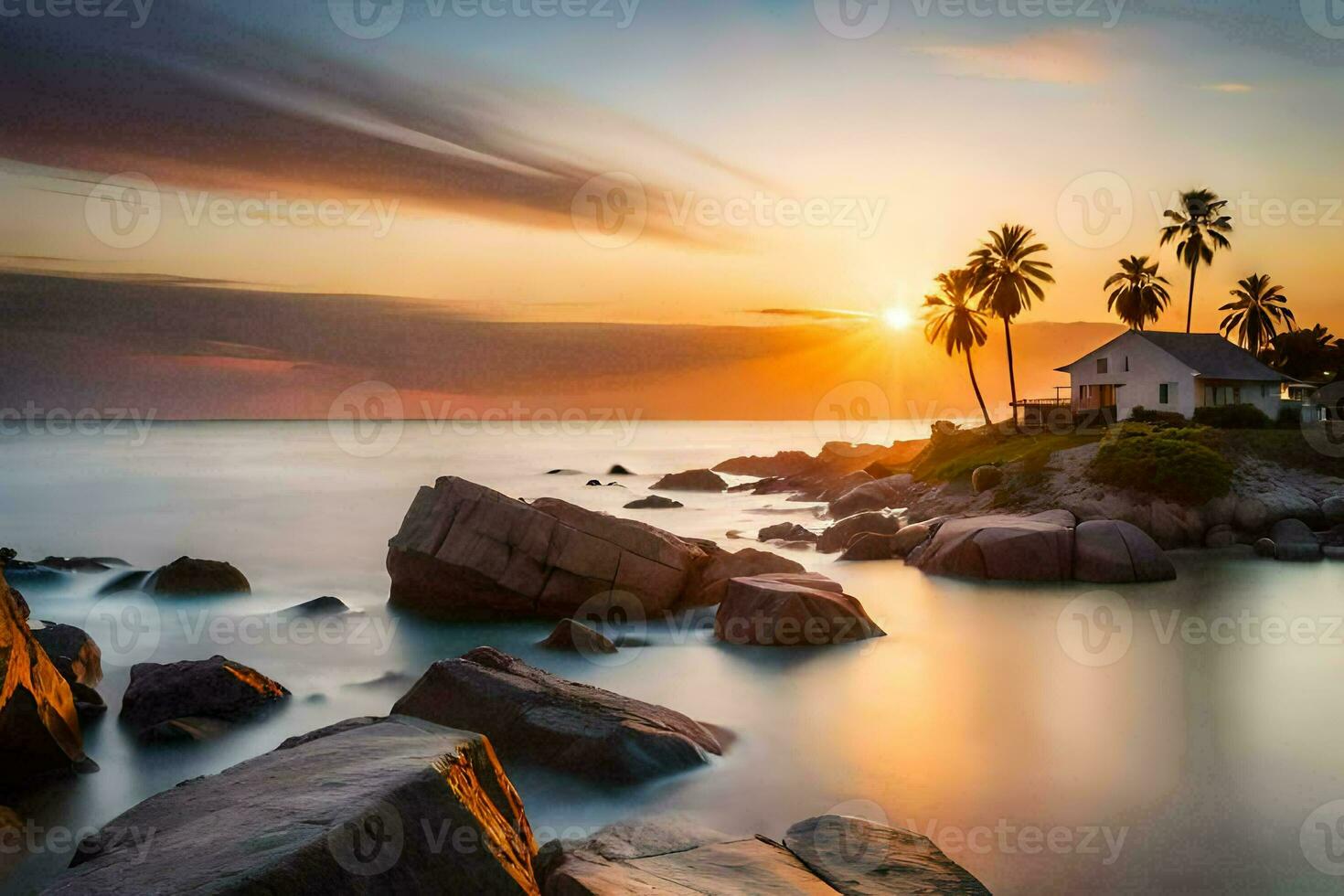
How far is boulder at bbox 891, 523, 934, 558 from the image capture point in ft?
107

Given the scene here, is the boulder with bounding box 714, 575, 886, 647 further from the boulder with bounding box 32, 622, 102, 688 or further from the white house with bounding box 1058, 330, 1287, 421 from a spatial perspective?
the white house with bounding box 1058, 330, 1287, 421

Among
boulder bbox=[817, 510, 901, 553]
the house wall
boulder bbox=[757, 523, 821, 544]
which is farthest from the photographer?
the house wall

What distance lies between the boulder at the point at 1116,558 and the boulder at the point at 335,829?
24830 millimetres

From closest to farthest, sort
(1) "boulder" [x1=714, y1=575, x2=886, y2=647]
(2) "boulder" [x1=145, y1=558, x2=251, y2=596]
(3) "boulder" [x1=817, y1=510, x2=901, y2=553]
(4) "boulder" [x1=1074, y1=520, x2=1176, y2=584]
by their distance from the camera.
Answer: (1) "boulder" [x1=714, y1=575, x2=886, y2=647] < (2) "boulder" [x1=145, y1=558, x2=251, y2=596] < (4) "boulder" [x1=1074, y1=520, x2=1176, y2=584] < (3) "boulder" [x1=817, y1=510, x2=901, y2=553]

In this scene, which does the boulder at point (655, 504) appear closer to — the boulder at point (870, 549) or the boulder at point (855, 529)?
the boulder at point (855, 529)

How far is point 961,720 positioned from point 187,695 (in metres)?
11.5

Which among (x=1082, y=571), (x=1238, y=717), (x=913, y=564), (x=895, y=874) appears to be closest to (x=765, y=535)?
(x=913, y=564)

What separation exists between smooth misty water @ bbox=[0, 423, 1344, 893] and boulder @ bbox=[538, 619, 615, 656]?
0.41 m

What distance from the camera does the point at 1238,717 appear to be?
14.9m

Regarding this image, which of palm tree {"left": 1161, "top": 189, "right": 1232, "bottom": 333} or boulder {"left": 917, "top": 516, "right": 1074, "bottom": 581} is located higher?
palm tree {"left": 1161, "top": 189, "right": 1232, "bottom": 333}

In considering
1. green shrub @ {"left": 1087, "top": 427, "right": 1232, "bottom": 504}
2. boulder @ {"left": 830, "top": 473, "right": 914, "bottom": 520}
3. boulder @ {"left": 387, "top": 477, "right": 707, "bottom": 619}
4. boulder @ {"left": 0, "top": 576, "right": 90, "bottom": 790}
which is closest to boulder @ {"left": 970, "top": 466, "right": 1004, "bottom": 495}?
green shrub @ {"left": 1087, "top": 427, "right": 1232, "bottom": 504}

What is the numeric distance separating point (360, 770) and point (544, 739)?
4806mm

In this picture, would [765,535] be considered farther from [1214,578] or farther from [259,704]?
[259,704]

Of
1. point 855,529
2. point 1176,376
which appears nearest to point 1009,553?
point 855,529
